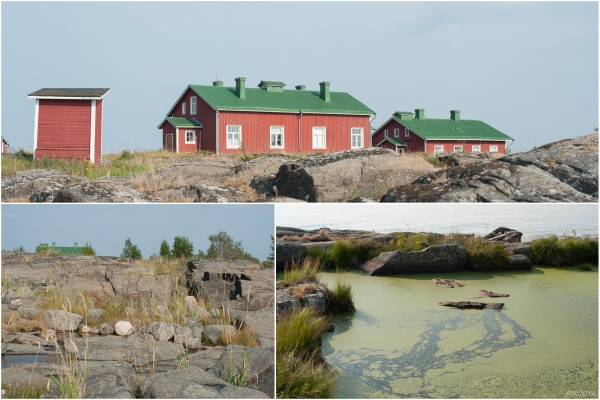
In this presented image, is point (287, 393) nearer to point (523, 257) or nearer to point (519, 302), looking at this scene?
point (519, 302)

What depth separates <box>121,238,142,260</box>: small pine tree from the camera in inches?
204

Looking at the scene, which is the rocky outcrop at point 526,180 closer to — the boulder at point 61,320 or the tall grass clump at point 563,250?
the tall grass clump at point 563,250

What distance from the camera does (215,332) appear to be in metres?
5.05

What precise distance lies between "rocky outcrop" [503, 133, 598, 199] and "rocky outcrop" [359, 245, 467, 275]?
2043 millimetres

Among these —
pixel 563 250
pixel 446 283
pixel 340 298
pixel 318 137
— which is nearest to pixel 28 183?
pixel 340 298

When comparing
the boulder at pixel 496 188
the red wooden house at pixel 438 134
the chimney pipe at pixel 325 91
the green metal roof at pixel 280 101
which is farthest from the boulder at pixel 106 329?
the red wooden house at pixel 438 134

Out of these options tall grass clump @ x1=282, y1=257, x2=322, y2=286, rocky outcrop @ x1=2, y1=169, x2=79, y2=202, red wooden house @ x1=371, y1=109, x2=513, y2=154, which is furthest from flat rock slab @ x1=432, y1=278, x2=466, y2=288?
red wooden house @ x1=371, y1=109, x2=513, y2=154

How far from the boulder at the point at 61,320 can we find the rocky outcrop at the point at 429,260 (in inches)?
112

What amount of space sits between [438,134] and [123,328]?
110ft

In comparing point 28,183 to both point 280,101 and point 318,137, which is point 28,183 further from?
point 318,137

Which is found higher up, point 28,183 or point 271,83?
point 271,83

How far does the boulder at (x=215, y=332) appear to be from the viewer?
16.4 ft

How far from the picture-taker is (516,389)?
4.54m

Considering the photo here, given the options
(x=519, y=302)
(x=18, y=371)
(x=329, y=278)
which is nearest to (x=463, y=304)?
(x=519, y=302)
